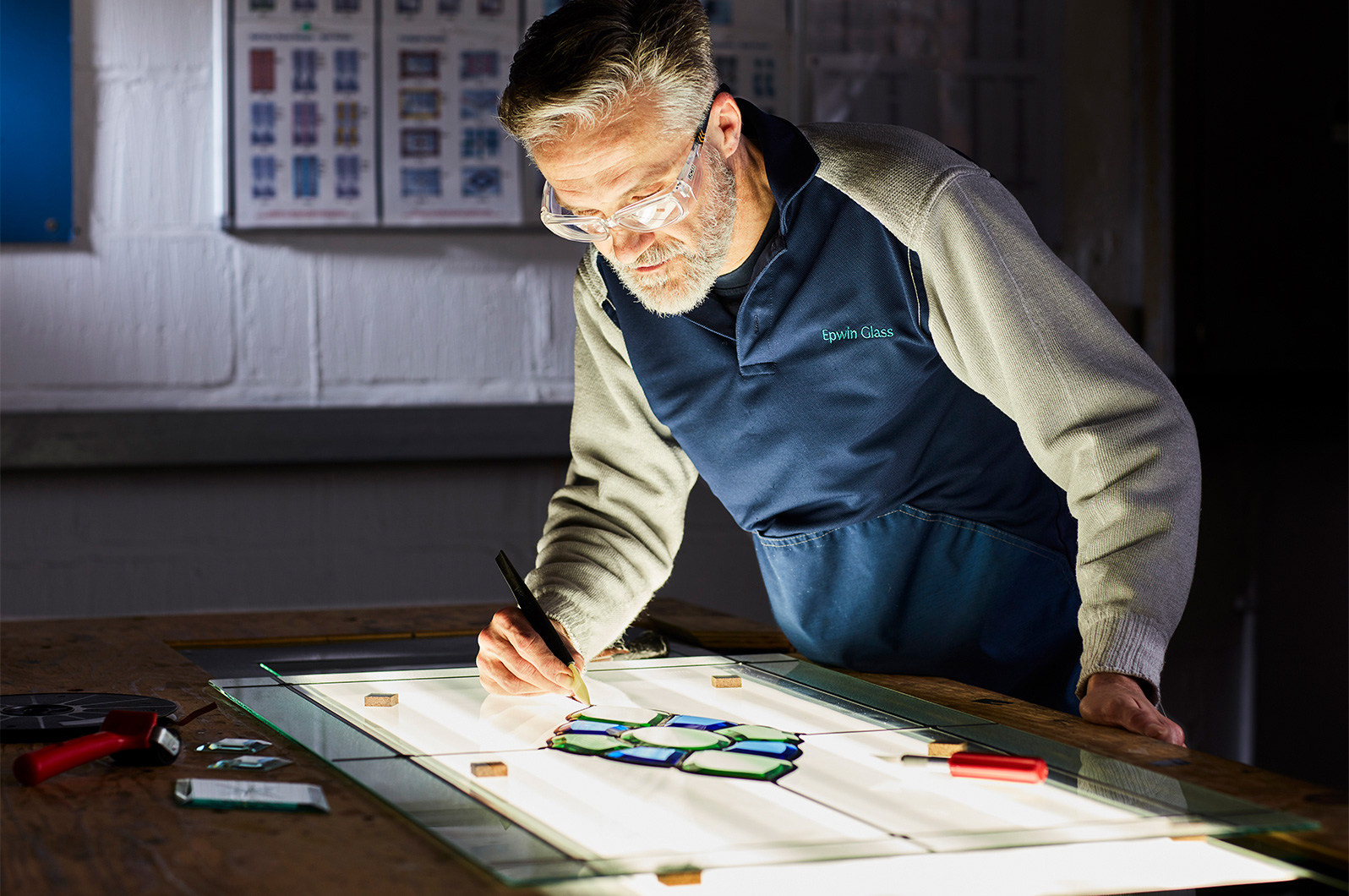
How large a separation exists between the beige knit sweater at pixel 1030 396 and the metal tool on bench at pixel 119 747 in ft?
1.73

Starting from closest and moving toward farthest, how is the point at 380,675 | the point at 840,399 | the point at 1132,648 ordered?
the point at 1132,648, the point at 380,675, the point at 840,399

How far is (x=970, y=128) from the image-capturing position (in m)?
2.90

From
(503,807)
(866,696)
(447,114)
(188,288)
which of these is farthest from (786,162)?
(188,288)

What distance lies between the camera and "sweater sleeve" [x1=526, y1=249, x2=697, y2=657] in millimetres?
1476

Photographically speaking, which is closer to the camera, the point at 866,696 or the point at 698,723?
the point at 698,723

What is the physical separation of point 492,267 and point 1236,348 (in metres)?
1.65

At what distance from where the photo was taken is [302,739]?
3.24ft

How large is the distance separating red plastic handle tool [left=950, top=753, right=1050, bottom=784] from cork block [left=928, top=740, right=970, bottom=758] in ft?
0.11

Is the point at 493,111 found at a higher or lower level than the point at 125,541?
higher

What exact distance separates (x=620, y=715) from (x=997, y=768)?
346 mm

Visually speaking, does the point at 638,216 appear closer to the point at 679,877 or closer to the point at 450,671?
the point at 450,671

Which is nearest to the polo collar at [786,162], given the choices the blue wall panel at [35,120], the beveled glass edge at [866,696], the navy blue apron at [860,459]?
the navy blue apron at [860,459]

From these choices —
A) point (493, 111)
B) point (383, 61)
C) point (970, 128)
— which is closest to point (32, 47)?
point (383, 61)

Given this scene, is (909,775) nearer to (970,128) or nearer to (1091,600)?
(1091,600)
